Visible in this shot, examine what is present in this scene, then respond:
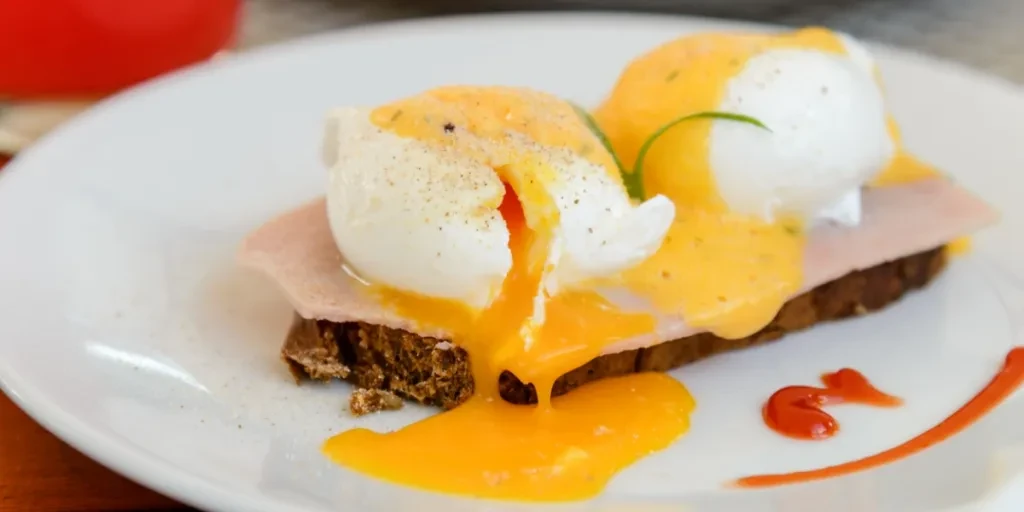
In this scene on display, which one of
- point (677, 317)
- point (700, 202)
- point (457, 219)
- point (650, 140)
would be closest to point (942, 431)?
point (677, 317)

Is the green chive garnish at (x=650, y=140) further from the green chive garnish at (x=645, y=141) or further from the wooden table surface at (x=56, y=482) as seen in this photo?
the wooden table surface at (x=56, y=482)

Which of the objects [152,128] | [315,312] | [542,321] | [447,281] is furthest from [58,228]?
[542,321]

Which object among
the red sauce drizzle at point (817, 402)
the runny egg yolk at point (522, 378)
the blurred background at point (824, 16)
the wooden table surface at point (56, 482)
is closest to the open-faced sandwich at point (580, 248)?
the runny egg yolk at point (522, 378)

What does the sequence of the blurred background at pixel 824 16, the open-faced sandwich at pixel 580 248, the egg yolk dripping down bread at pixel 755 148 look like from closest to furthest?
the open-faced sandwich at pixel 580 248, the egg yolk dripping down bread at pixel 755 148, the blurred background at pixel 824 16

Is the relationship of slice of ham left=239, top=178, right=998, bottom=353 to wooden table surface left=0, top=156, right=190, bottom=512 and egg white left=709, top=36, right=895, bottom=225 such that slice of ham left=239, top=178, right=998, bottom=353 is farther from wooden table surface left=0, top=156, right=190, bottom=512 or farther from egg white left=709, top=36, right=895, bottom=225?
wooden table surface left=0, top=156, right=190, bottom=512

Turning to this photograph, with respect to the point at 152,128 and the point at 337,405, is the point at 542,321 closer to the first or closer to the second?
the point at 337,405

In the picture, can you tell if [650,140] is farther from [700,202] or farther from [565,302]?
[565,302]
